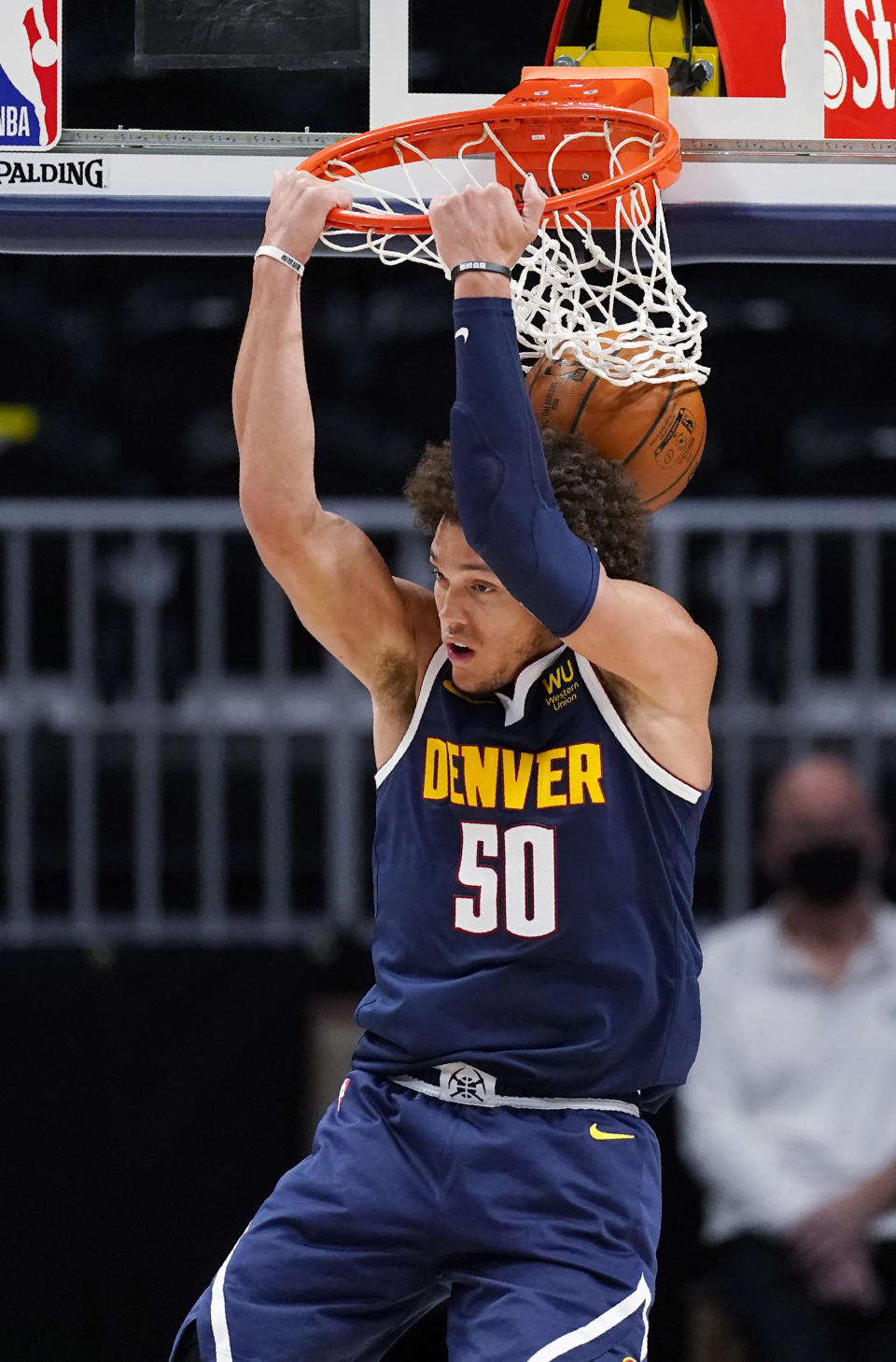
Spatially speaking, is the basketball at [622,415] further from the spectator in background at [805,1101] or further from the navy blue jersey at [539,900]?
the spectator in background at [805,1101]

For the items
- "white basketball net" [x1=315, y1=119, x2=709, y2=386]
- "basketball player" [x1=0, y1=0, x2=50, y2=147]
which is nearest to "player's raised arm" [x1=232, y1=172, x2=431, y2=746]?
"white basketball net" [x1=315, y1=119, x2=709, y2=386]

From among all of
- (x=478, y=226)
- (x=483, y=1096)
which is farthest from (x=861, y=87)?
(x=483, y=1096)

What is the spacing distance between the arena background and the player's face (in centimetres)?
114

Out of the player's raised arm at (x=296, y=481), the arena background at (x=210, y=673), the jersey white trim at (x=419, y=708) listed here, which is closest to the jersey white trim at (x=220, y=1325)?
the jersey white trim at (x=419, y=708)

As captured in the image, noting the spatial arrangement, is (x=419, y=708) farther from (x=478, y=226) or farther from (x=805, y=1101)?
(x=805, y=1101)

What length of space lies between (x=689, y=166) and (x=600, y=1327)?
2150 mm

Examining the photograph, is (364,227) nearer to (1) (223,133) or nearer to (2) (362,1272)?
(1) (223,133)

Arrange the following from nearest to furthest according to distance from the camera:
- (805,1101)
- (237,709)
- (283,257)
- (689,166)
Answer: (283,257), (689,166), (805,1101), (237,709)

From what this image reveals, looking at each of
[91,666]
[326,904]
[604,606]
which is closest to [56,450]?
[91,666]

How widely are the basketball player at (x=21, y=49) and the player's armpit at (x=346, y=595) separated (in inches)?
45.5

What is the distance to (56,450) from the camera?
6512mm

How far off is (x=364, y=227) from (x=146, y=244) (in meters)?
0.59

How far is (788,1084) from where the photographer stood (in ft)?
14.3

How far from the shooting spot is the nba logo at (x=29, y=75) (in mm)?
3447
